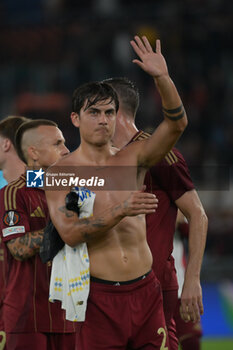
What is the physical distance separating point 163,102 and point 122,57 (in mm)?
14548

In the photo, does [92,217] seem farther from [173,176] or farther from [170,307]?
[170,307]

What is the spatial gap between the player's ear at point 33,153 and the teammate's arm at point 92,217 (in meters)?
1.32

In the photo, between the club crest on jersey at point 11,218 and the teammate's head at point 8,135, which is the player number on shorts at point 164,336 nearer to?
the club crest on jersey at point 11,218

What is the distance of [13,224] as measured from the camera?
456 cm

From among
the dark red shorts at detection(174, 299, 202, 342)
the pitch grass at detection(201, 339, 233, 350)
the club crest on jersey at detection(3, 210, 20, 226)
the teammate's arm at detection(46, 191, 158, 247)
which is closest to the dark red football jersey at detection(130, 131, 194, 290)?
the teammate's arm at detection(46, 191, 158, 247)

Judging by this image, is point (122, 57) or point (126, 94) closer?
point (126, 94)

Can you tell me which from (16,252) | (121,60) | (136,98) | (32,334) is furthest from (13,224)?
(121,60)

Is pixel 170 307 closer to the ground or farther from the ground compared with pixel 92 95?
closer to the ground

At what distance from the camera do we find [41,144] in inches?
201

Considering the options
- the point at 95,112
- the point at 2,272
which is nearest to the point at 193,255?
the point at 95,112

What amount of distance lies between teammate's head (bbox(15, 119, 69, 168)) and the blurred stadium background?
10.5 meters

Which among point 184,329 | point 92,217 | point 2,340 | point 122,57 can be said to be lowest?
point 184,329

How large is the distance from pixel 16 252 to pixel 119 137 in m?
1.11

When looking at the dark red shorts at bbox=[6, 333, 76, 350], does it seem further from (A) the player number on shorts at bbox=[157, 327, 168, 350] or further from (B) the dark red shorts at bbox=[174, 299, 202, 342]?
(B) the dark red shorts at bbox=[174, 299, 202, 342]
